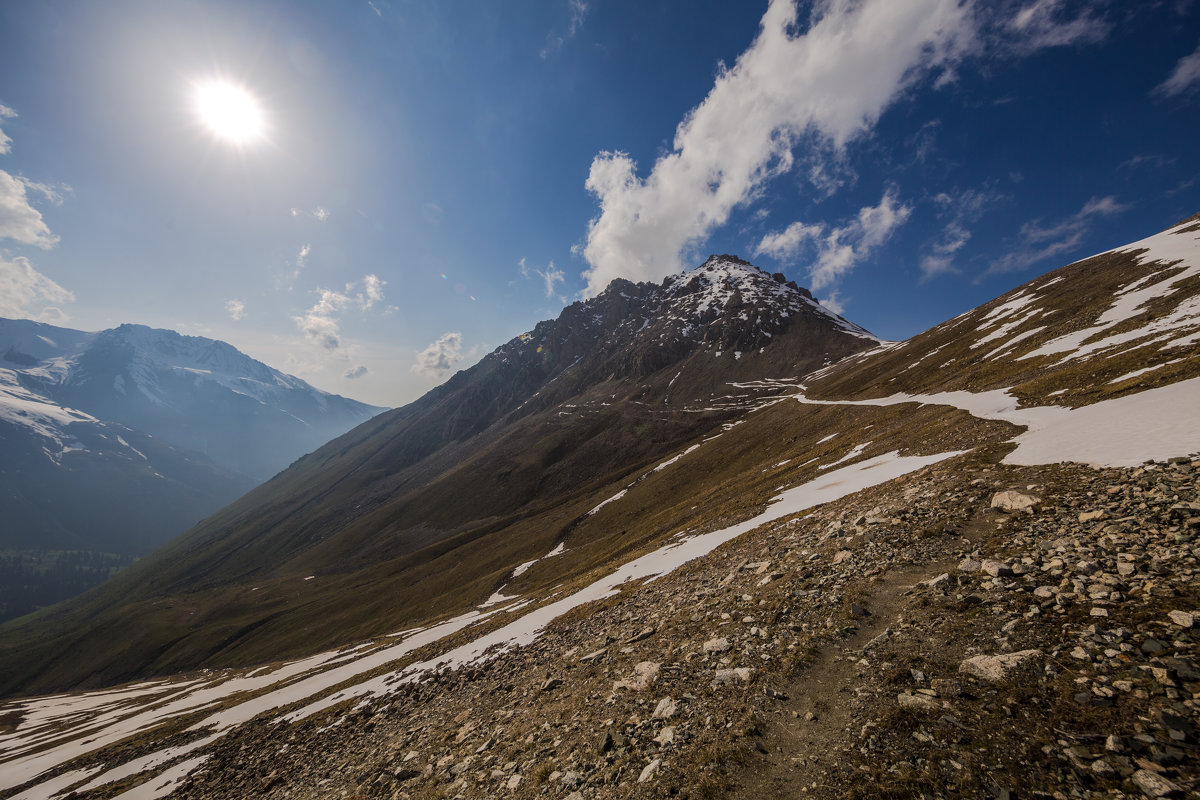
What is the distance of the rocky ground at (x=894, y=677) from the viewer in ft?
19.2

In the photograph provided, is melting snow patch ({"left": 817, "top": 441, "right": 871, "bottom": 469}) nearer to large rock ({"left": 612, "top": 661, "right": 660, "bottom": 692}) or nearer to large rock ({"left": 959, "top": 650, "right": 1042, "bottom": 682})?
large rock ({"left": 612, "top": 661, "right": 660, "bottom": 692})

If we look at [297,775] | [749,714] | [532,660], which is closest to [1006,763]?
[749,714]

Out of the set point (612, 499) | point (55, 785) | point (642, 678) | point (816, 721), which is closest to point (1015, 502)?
point (816, 721)

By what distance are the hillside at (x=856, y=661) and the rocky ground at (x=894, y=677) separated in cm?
5

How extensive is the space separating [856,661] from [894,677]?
975mm

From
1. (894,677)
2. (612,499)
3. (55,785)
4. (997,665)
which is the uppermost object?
(997,665)

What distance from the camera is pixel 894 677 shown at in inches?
310

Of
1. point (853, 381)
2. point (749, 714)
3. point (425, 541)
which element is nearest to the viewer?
point (749, 714)

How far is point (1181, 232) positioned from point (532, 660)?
429ft

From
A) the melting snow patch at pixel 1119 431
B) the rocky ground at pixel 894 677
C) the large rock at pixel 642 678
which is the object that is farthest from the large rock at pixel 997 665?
the melting snow patch at pixel 1119 431

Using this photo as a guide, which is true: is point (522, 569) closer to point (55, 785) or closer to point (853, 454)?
point (55, 785)

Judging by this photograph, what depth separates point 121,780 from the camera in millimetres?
25328

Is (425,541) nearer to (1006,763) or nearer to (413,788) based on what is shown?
(413,788)

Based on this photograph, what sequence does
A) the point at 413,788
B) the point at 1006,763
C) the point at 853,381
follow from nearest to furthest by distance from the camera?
the point at 1006,763
the point at 413,788
the point at 853,381
